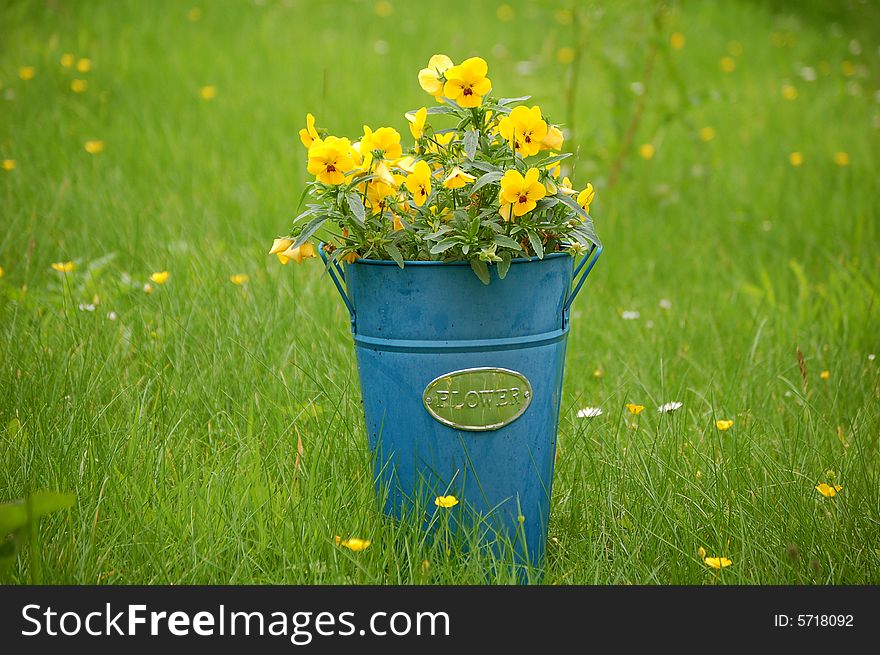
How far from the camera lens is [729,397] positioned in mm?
2355

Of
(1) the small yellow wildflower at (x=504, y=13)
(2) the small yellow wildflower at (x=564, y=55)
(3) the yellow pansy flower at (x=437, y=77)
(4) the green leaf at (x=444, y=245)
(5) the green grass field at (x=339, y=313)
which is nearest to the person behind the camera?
(4) the green leaf at (x=444, y=245)

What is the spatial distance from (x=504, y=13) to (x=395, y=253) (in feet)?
19.9

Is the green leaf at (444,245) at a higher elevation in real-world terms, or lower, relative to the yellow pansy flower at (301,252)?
higher

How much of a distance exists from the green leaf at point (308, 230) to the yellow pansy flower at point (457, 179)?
0.22 meters

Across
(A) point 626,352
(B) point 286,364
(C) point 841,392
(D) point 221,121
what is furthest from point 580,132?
(B) point 286,364

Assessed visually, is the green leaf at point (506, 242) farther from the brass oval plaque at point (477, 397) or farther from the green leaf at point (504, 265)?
the brass oval plaque at point (477, 397)

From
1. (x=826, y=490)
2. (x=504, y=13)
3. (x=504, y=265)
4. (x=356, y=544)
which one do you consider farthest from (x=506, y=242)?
(x=504, y=13)

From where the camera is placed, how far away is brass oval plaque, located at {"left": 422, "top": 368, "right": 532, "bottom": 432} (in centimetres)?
154

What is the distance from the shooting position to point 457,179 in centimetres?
149

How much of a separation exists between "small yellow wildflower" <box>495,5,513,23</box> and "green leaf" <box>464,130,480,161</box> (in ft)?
19.0

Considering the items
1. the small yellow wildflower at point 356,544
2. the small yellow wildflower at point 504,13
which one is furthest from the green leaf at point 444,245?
the small yellow wildflower at point 504,13

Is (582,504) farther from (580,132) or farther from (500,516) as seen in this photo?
(580,132)

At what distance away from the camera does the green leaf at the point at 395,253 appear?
1483 millimetres

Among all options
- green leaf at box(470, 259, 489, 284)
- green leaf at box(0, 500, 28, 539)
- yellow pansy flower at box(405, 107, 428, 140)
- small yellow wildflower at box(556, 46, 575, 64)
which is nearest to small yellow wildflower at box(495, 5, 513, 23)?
small yellow wildflower at box(556, 46, 575, 64)
